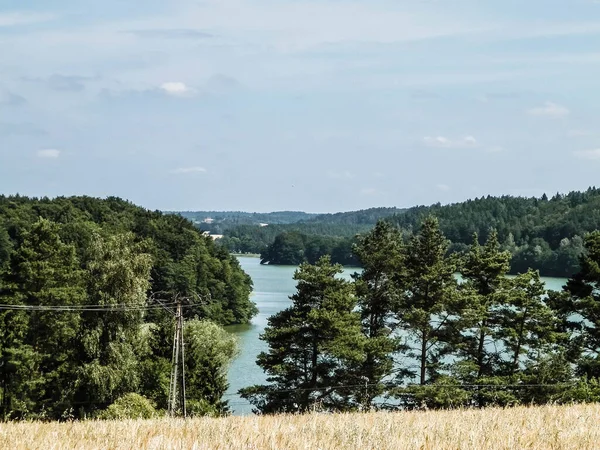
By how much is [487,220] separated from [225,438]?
192m

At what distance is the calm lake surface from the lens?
153ft

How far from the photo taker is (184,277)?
9131 cm

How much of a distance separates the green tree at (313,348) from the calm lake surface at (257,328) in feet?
4.39

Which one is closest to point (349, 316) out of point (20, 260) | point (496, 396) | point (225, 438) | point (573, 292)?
point (496, 396)

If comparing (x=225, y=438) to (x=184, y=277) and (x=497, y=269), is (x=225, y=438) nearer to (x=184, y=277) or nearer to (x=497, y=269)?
(x=497, y=269)

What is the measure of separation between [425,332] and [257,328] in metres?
49.8

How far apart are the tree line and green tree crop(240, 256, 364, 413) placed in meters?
0.05

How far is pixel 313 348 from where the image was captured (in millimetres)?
34000

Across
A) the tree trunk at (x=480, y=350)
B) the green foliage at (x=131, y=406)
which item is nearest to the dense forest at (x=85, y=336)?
the green foliage at (x=131, y=406)

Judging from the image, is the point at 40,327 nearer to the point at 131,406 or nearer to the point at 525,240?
the point at 131,406

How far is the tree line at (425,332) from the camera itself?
3303 cm

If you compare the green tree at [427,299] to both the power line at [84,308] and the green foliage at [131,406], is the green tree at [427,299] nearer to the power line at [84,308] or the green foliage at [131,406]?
the green foliage at [131,406]

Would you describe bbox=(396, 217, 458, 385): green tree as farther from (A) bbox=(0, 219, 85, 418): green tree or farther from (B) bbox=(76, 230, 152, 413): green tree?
(A) bbox=(0, 219, 85, 418): green tree

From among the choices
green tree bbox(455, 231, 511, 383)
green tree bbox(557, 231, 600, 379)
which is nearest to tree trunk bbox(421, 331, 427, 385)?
green tree bbox(455, 231, 511, 383)
